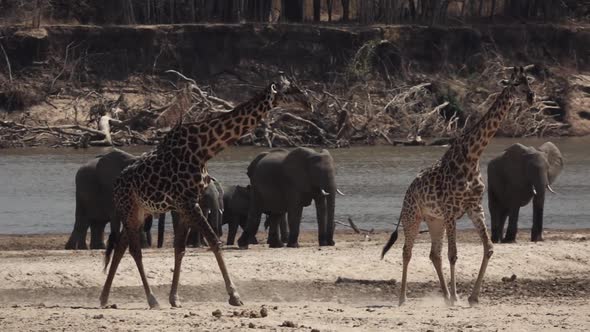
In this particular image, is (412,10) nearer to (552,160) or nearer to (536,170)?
(552,160)

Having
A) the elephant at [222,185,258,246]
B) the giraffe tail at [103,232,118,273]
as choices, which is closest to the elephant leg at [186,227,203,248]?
the elephant at [222,185,258,246]

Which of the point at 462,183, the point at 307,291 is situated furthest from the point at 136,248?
the point at 462,183

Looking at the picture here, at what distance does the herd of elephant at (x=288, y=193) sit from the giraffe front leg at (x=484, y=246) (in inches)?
267

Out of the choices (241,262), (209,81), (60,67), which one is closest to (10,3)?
(60,67)

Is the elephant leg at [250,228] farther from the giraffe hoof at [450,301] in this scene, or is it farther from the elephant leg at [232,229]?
the giraffe hoof at [450,301]

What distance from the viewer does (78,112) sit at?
162ft

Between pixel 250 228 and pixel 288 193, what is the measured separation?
2.67 feet

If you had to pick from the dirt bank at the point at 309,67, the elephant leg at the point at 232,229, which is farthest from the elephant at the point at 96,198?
the dirt bank at the point at 309,67

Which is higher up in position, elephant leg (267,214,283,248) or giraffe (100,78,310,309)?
giraffe (100,78,310,309)

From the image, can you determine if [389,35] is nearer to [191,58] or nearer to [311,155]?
[191,58]

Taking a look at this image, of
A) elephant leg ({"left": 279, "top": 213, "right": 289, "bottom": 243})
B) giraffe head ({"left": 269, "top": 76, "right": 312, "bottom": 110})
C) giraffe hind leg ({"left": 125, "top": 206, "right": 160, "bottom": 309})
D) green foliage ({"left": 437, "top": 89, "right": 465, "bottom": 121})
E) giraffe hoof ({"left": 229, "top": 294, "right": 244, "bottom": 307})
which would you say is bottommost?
green foliage ({"left": 437, "top": 89, "right": 465, "bottom": 121})

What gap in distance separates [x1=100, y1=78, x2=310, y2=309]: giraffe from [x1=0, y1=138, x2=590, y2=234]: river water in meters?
11.8

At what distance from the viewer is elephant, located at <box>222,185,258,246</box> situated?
25.2 m

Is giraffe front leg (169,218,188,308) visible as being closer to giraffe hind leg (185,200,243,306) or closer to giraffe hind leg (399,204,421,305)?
giraffe hind leg (185,200,243,306)
